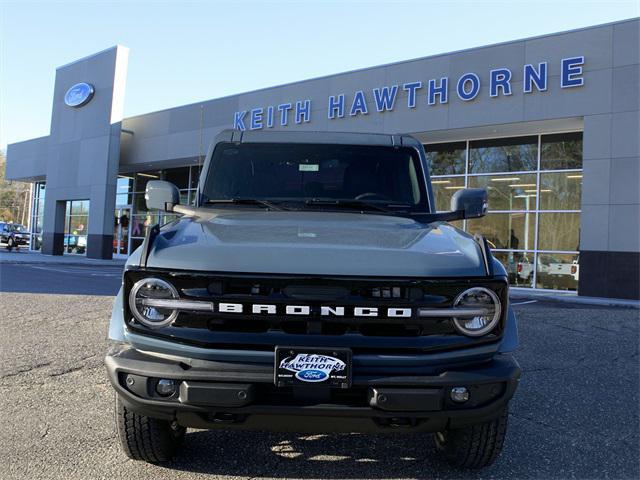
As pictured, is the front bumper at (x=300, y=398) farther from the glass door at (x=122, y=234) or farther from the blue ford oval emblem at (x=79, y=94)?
the glass door at (x=122, y=234)

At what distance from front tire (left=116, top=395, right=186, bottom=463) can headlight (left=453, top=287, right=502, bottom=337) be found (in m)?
1.47

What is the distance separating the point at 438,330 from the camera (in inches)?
92.4

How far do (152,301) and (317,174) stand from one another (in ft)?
5.89

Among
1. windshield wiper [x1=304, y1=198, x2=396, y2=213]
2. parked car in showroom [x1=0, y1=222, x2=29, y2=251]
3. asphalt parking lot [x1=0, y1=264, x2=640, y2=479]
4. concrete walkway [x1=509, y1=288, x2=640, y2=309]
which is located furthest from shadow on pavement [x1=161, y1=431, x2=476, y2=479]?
parked car in showroom [x1=0, y1=222, x2=29, y2=251]

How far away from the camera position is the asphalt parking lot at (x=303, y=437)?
9.30 ft

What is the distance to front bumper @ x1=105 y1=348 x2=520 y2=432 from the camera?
221 cm

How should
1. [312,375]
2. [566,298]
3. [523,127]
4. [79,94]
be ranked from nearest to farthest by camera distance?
1. [312,375]
2. [566,298]
3. [523,127]
4. [79,94]

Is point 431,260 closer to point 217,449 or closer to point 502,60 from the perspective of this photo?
point 217,449

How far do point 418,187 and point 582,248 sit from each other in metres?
11.0

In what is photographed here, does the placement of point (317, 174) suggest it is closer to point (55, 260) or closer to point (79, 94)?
point (55, 260)

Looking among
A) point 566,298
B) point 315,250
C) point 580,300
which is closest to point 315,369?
point 315,250

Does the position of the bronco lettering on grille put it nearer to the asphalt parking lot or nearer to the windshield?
the asphalt parking lot

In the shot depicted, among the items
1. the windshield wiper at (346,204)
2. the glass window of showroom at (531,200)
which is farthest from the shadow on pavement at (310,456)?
the glass window of showroom at (531,200)

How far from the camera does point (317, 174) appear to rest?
Answer: 3.80m
